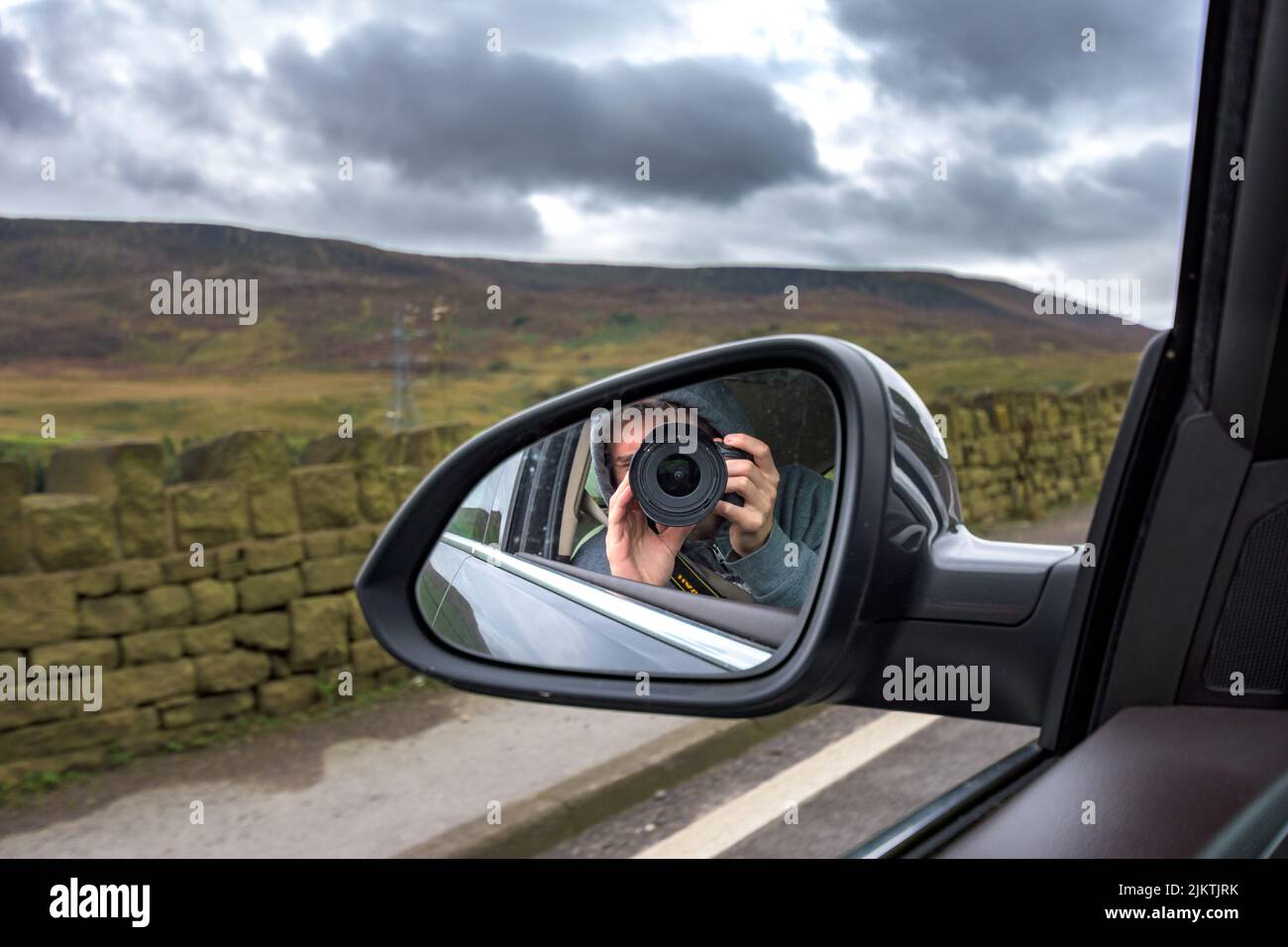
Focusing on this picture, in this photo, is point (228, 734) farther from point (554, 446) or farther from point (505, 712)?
point (554, 446)

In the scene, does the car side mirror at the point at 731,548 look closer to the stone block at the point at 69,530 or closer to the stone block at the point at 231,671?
the stone block at the point at 69,530

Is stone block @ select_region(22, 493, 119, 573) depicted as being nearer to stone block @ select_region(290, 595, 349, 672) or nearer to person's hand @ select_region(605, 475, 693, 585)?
stone block @ select_region(290, 595, 349, 672)

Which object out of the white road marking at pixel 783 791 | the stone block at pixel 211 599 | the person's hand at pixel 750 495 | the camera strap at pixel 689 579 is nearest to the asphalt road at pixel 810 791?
the white road marking at pixel 783 791

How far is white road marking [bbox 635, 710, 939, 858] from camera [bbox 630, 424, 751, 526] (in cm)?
269

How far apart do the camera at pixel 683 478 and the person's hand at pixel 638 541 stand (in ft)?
0.10

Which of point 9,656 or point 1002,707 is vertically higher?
point 1002,707

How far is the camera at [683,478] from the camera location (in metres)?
1.21

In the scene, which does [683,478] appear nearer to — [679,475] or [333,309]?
[679,475]

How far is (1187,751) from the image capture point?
4.20 feet

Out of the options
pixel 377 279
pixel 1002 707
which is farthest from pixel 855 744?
pixel 377 279

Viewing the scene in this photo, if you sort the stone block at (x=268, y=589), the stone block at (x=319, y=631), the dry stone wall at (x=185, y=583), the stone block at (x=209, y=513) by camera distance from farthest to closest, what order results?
1. the stone block at (x=319, y=631)
2. the stone block at (x=268, y=589)
3. the stone block at (x=209, y=513)
4. the dry stone wall at (x=185, y=583)

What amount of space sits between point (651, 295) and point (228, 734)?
1641 centimetres

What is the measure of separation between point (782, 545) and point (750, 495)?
0.34 ft

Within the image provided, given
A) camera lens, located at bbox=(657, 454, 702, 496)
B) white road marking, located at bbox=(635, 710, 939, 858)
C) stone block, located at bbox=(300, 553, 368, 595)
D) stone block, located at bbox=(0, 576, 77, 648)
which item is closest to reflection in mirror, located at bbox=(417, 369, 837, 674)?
camera lens, located at bbox=(657, 454, 702, 496)
